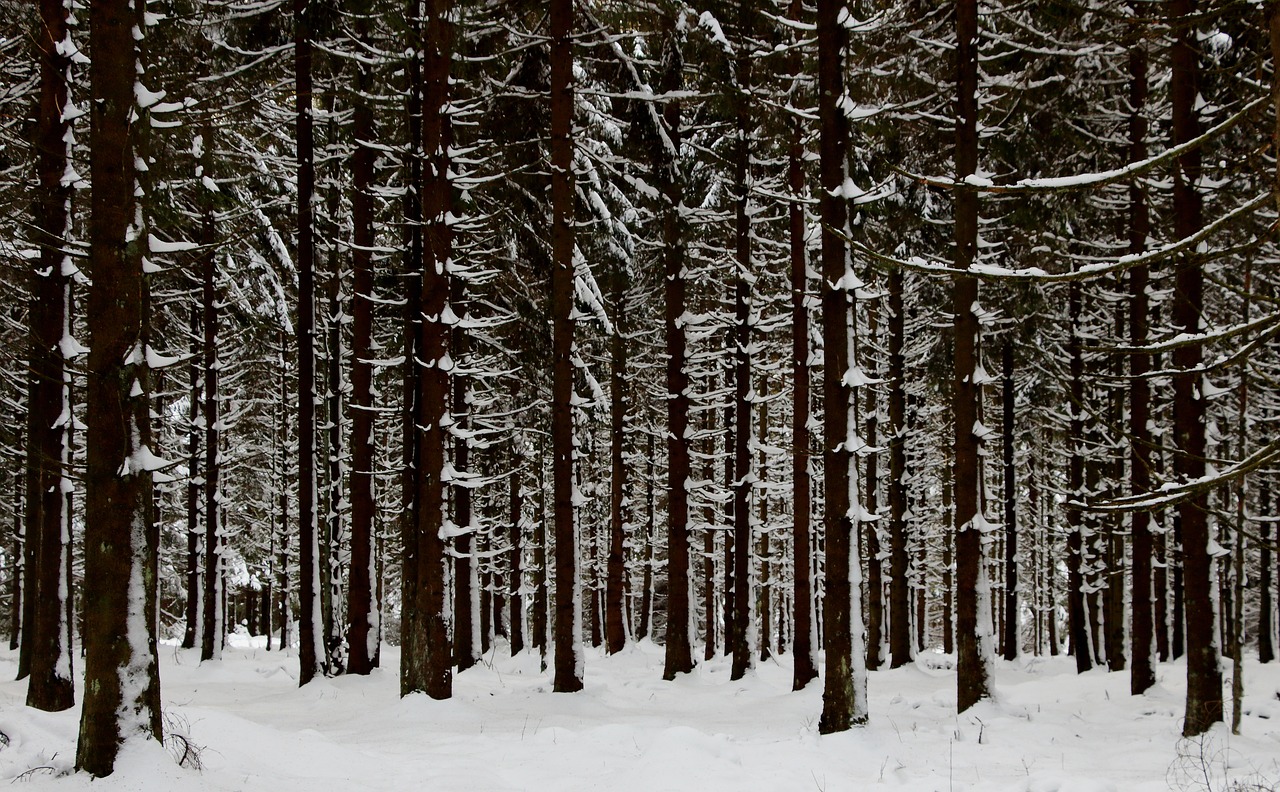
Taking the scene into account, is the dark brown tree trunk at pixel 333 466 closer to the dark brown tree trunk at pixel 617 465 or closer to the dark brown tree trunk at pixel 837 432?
the dark brown tree trunk at pixel 617 465

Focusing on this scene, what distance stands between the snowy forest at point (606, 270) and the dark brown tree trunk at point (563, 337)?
2.3 inches

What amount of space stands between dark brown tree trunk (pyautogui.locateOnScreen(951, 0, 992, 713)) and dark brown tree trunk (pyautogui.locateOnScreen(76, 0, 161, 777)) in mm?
9184

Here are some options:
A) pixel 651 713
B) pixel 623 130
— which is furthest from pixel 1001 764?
pixel 623 130

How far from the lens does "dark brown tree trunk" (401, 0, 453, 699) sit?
11602 mm

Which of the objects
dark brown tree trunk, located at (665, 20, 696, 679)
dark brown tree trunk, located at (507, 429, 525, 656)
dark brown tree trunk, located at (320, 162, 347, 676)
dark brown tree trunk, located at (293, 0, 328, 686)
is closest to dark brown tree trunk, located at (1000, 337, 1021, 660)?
dark brown tree trunk, located at (665, 20, 696, 679)

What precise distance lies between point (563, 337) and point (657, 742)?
6.38 m

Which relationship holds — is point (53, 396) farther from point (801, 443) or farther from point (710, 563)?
point (710, 563)

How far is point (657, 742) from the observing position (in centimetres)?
812

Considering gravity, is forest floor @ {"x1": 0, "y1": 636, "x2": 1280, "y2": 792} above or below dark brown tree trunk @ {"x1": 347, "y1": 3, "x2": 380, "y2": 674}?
below

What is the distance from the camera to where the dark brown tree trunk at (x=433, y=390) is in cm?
1160

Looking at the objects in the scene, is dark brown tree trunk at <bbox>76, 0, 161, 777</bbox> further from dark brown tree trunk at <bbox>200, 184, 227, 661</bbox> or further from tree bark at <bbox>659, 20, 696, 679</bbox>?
dark brown tree trunk at <bbox>200, 184, 227, 661</bbox>

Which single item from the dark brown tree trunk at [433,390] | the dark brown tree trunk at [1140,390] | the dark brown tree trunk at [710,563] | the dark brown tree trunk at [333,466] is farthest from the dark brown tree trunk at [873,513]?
the dark brown tree trunk at [333,466]

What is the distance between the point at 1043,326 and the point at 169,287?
19.9 m

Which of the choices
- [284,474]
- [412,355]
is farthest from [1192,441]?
[284,474]
